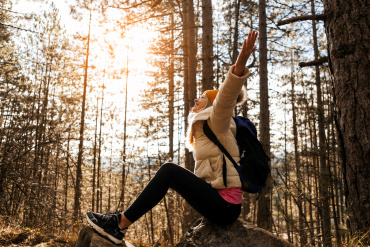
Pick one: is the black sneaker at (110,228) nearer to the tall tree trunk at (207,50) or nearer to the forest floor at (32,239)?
the forest floor at (32,239)

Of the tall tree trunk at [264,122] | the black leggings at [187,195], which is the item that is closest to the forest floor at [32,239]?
the black leggings at [187,195]

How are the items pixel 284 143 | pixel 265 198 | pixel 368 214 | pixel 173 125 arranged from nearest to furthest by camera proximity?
pixel 368 214
pixel 265 198
pixel 173 125
pixel 284 143

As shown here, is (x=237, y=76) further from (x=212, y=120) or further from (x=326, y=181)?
(x=326, y=181)

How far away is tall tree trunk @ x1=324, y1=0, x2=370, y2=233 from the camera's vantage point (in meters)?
2.54

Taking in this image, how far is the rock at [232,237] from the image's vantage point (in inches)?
102

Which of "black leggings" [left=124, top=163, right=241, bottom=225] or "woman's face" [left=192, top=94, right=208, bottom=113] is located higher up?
"woman's face" [left=192, top=94, right=208, bottom=113]

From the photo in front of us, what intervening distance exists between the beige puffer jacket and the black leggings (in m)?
0.12

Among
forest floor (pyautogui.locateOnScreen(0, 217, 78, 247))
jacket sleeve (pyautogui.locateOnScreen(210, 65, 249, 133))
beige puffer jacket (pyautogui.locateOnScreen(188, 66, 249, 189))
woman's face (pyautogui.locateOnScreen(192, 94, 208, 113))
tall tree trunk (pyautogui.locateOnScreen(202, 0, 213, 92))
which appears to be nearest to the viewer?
jacket sleeve (pyautogui.locateOnScreen(210, 65, 249, 133))

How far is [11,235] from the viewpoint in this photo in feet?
14.9

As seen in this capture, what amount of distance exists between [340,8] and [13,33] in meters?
13.6

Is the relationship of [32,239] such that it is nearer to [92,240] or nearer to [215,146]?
[92,240]

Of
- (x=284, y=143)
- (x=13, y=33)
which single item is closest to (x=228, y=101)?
(x=13, y=33)

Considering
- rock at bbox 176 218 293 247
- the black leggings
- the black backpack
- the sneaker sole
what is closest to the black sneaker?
the sneaker sole

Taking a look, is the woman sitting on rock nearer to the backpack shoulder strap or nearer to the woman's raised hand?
the backpack shoulder strap
